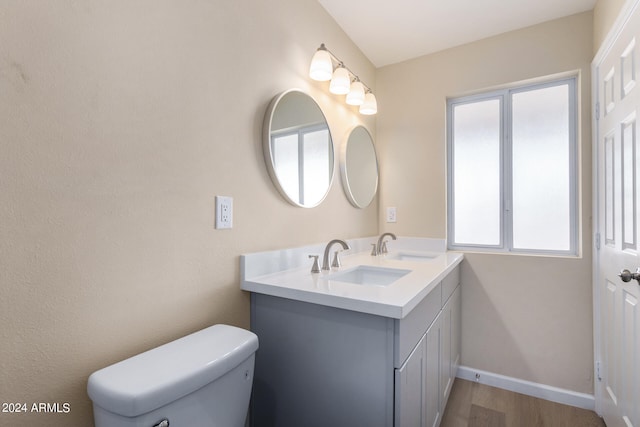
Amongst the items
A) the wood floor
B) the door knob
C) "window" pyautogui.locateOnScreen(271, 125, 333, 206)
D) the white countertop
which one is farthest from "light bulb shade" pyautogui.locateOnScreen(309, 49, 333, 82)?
the wood floor

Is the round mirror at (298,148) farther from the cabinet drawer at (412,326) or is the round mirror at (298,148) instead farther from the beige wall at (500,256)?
the beige wall at (500,256)

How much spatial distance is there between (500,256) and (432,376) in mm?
1077

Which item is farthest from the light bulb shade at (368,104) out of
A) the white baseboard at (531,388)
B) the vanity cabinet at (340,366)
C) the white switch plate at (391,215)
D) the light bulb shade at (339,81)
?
the white baseboard at (531,388)

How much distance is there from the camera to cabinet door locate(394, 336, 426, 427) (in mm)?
926

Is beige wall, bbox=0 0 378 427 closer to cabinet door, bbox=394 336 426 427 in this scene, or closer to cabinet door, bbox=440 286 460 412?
cabinet door, bbox=394 336 426 427

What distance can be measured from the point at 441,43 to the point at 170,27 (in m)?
1.87

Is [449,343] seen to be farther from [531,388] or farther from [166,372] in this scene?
[166,372]

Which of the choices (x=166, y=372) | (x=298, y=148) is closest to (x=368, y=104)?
(x=298, y=148)

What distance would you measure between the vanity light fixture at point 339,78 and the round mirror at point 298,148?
0.15m

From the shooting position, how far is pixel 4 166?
2.10ft

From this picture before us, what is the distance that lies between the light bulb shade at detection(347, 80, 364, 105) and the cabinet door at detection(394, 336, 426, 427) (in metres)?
1.43

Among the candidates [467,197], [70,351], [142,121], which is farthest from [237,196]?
[467,197]

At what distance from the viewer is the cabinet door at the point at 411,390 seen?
93cm

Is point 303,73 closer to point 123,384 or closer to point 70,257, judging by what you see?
point 70,257
